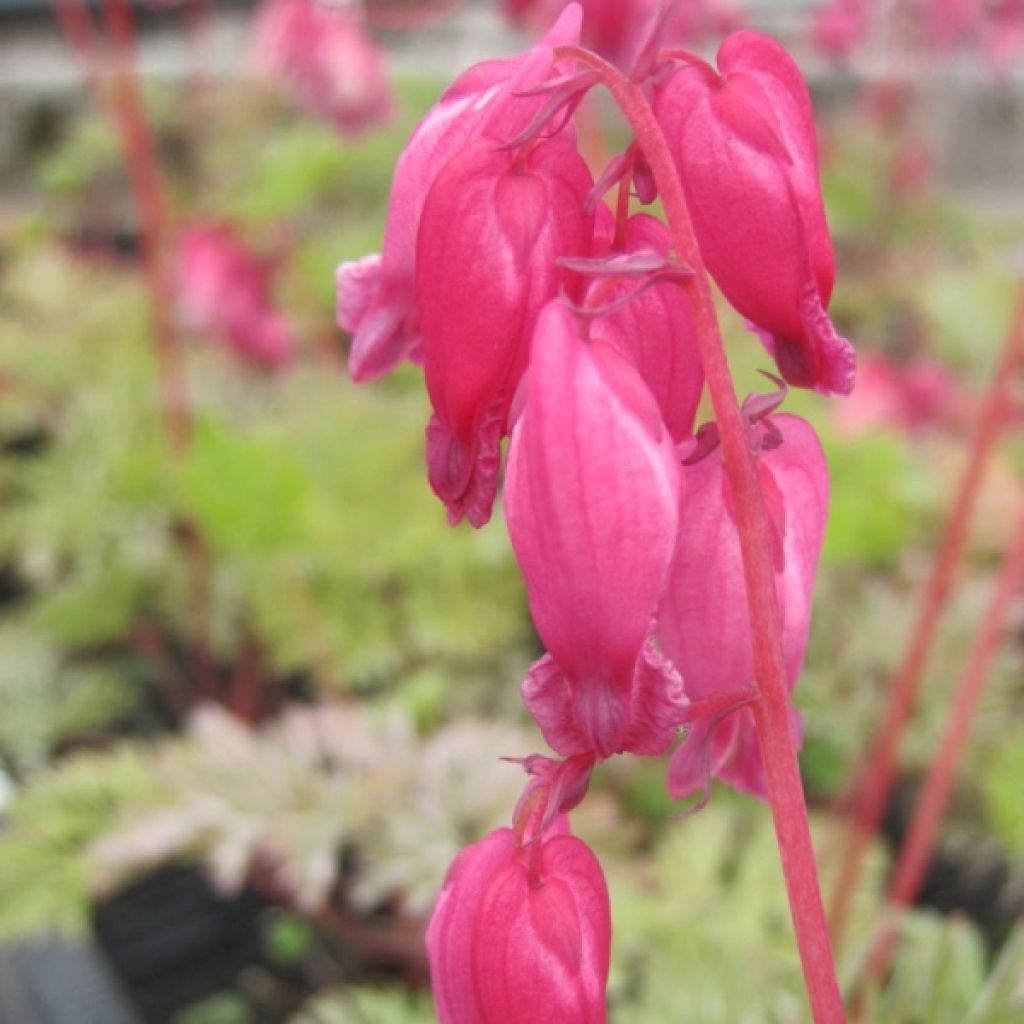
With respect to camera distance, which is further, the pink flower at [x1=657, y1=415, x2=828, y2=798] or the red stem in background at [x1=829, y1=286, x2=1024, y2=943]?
the red stem in background at [x1=829, y1=286, x2=1024, y2=943]

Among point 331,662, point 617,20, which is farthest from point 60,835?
point 617,20

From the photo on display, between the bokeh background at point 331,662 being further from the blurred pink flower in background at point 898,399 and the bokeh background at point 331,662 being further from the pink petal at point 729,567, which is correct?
the pink petal at point 729,567

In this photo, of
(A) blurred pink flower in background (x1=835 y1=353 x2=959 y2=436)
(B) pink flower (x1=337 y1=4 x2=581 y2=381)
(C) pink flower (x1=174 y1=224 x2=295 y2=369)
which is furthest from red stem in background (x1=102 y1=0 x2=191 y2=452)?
(B) pink flower (x1=337 y1=4 x2=581 y2=381)

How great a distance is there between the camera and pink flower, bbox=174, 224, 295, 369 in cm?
168

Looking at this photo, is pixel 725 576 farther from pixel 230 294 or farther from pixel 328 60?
pixel 328 60

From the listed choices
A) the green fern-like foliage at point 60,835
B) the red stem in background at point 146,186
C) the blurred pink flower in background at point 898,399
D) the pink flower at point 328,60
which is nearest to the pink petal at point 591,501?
the green fern-like foliage at point 60,835

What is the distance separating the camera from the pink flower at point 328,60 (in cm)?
174

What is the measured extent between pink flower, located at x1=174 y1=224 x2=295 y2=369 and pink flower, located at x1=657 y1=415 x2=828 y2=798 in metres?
1.38

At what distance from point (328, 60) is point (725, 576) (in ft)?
5.00

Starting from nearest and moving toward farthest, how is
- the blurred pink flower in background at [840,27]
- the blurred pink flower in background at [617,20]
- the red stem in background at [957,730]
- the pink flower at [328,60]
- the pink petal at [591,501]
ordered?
the pink petal at [591,501] → the red stem in background at [957,730] → the blurred pink flower in background at [617,20] → the pink flower at [328,60] → the blurred pink flower in background at [840,27]

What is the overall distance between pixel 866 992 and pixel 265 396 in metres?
1.37

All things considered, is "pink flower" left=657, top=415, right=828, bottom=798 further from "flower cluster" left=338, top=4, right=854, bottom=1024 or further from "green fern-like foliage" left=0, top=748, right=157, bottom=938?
"green fern-like foliage" left=0, top=748, right=157, bottom=938

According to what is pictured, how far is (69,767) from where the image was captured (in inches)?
43.1

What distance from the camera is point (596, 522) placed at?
0.33 meters
